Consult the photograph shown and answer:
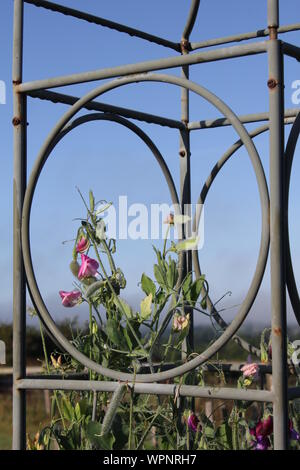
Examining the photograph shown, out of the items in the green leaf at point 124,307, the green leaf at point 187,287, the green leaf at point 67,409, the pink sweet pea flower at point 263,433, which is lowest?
the pink sweet pea flower at point 263,433

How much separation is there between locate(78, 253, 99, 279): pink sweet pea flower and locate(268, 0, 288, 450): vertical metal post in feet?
3.49

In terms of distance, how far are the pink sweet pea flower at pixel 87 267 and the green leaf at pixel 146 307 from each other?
330mm

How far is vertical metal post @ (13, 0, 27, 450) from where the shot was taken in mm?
3184

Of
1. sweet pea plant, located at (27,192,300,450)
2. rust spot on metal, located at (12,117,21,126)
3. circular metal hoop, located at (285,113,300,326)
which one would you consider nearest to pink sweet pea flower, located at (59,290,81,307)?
sweet pea plant, located at (27,192,300,450)

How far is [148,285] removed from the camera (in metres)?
3.26

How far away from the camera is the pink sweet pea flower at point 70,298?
3533 millimetres

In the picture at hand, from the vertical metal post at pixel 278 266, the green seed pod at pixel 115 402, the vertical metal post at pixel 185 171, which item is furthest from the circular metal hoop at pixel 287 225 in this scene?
the vertical metal post at pixel 185 171

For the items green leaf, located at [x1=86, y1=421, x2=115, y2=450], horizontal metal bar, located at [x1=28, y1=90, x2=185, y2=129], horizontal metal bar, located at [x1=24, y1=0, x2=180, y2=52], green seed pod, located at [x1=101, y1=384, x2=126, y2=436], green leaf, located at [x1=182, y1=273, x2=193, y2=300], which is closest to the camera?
green seed pod, located at [x1=101, y1=384, x2=126, y2=436]

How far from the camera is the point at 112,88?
3.02 meters

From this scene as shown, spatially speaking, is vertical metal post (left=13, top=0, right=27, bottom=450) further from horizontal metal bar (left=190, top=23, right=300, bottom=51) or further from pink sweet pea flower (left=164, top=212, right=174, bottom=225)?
horizontal metal bar (left=190, top=23, right=300, bottom=51)

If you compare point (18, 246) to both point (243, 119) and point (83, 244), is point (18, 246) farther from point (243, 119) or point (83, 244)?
point (243, 119)

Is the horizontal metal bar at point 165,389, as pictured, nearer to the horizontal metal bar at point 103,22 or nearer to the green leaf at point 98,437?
the green leaf at point 98,437

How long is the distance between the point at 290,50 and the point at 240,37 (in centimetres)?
118
